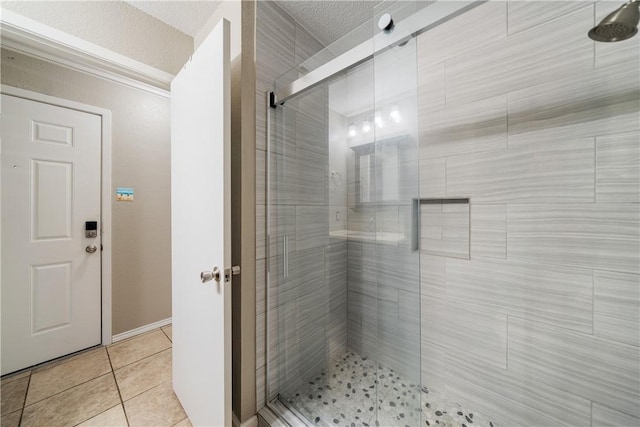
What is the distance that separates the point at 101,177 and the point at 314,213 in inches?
77.2

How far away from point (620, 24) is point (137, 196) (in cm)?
304

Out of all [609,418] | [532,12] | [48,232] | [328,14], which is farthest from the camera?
[48,232]

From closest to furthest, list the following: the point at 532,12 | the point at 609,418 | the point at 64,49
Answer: the point at 609,418, the point at 532,12, the point at 64,49

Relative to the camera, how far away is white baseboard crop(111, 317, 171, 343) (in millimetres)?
2102

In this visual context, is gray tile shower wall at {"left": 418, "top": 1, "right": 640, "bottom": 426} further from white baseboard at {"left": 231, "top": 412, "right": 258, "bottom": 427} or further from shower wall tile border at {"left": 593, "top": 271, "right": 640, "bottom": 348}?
white baseboard at {"left": 231, "top": 412, "right": 258, "bottom": 427}

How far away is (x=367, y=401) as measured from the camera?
4.40 ft

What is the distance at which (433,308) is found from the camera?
148 centimetres

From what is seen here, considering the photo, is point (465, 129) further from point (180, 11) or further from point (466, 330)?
point (180, 11)

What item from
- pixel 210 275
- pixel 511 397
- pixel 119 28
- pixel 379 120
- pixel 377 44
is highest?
pixel 119 28

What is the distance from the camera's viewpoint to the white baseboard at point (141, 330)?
2.10 metres

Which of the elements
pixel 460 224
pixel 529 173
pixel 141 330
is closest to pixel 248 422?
pixel 460 224

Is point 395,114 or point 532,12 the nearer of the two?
point 395,114

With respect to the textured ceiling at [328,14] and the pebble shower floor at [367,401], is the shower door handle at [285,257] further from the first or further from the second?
the textured ceiling at [328,14]

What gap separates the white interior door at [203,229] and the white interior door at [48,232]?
3.77 ft
